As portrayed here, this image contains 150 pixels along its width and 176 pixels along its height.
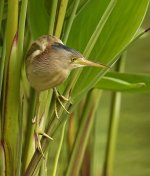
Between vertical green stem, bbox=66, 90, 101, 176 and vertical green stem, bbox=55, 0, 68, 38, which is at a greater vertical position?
vertical green stem, bbox=55, 0, 68, 38

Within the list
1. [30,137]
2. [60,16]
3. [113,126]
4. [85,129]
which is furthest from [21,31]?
[113,126]

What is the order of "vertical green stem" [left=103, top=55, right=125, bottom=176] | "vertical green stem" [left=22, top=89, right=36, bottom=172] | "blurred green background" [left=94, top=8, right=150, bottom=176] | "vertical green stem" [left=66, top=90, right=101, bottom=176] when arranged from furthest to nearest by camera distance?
1. "blurred green background" [left=94, top=8, right=150, bottom=176]
2. "vertical green stem" [left=103, top=55, right=125, bottom=176]
3. "vertical green stem" [left=66, top=90, right=101, bottom=176]
4. "vertical green stem" [left=22, top=89, right=36, bottom=172]

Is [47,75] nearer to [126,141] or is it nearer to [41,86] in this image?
[41,86]

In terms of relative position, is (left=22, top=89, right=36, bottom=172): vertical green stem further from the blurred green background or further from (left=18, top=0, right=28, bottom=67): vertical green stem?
the blurred green background

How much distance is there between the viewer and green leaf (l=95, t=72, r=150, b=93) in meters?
1.06

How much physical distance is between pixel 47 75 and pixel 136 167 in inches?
51.1

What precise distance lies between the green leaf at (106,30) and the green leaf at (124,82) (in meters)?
0.08

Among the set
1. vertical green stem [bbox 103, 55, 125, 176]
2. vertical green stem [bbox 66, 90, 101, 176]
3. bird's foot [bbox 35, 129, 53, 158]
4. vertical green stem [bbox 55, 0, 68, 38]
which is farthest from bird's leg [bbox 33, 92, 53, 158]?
vertical green stem [bbox 103, 55, 125, 176]

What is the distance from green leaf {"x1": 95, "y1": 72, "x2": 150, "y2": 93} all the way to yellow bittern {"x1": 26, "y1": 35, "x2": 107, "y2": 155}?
0.23 meters

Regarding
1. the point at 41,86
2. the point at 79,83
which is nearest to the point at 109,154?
the point at 79,83

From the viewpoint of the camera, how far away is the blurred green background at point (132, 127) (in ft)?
6.65

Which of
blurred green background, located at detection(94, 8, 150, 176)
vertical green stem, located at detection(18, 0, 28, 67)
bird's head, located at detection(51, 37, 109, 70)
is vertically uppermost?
vertical green stem, located at detection(18, 0, 28, 67)

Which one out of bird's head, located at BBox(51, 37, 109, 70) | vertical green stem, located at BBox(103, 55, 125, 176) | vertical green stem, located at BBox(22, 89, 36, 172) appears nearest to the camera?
bird's head, located at BBox(51, 37, 109, 70)

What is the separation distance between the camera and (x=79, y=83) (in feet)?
3.20
